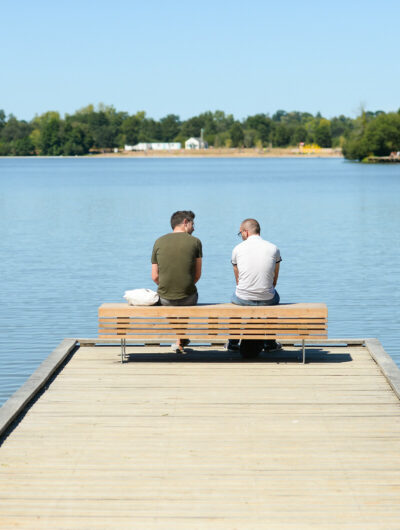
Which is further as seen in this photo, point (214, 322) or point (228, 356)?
point (228, 356)

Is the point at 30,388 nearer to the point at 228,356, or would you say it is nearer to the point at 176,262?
the point at 176,262

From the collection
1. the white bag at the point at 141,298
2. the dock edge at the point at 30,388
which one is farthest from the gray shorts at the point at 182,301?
the dock edge at the point at 30,388

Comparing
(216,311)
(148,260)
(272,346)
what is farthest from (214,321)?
(148,260)

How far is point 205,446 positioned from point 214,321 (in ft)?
8.50

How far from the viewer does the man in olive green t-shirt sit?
9367 mm

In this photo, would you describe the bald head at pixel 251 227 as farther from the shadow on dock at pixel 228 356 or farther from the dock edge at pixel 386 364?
the dock edge at pixel 386 364

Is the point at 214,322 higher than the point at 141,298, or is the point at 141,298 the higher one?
the point at 141,298

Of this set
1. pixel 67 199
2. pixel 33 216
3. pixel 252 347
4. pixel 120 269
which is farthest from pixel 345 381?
pixel 67 199

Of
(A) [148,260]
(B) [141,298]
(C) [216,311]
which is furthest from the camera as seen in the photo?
(A) [148,260]

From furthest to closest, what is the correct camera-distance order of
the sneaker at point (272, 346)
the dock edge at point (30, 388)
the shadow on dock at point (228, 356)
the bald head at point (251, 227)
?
the sneaker at point (272, 346)
the shadow on dock at point (228, 356)
the bald head at point (251, 227)
the dock edge at point (30, 388)

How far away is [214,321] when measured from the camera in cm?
912

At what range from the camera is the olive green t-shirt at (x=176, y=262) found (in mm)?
9359

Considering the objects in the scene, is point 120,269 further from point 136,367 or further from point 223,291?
point 136,367

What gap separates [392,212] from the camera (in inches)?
1788
